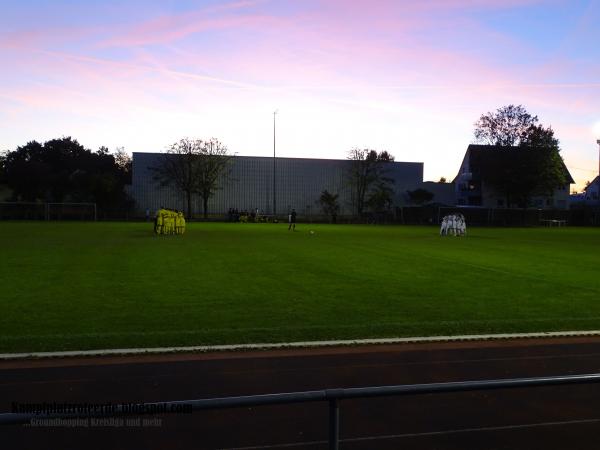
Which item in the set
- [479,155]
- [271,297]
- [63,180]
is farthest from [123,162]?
[271,297]

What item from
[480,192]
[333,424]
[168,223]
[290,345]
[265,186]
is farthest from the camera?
[480,192]

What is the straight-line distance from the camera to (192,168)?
7169cm

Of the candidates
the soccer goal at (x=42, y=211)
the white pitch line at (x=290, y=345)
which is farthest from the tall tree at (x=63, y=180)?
the white pitch line at (x=290, y=345)

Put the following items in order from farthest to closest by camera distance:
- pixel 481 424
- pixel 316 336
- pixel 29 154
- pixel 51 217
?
pixel 29 154
pixel 51 217
pixel 316 336
pixel 481 424

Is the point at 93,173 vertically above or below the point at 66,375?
above

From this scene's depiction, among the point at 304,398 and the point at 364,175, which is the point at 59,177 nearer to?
the point at 364,175

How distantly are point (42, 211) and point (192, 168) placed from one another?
19002 mm

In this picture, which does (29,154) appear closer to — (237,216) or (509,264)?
(237,216)

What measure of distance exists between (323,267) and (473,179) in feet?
245

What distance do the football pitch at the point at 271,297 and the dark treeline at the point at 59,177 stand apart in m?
51.0

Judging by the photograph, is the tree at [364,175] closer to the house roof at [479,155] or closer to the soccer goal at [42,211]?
the house roof at [479,155]

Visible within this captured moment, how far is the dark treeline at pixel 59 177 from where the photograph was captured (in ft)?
224

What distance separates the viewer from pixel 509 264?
1822cm

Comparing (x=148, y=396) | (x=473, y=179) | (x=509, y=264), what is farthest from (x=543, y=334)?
(x=473, y=179)
